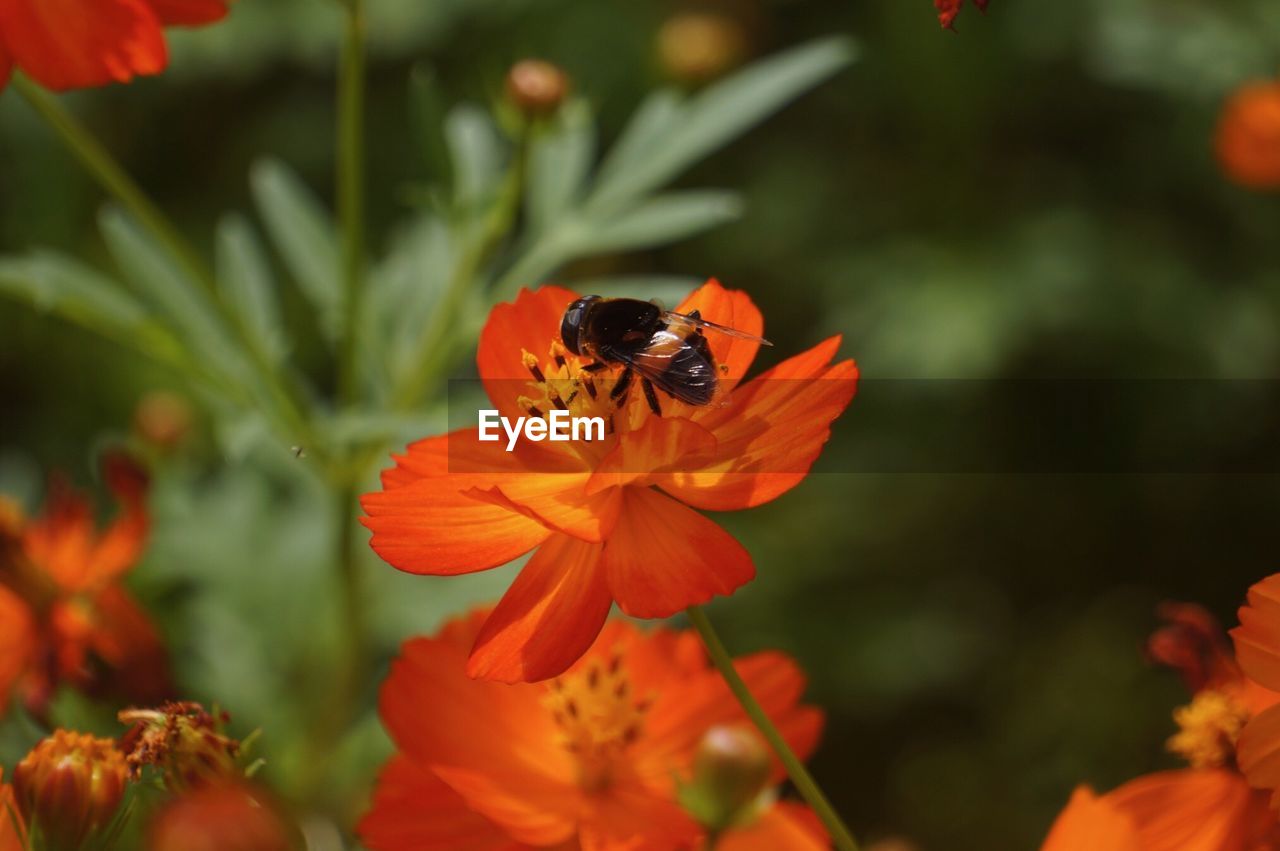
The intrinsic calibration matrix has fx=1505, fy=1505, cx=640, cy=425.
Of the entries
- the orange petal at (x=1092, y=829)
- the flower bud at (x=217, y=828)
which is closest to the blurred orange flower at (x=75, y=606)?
the flower bud at (x=217, y=828)

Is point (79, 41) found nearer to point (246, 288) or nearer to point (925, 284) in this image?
point (246, 288)

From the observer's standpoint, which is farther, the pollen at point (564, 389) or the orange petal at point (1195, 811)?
the pollen at point (564, 389)

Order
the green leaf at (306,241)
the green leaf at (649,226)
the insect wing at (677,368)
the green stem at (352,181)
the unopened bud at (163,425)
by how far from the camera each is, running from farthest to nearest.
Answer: the unopened bud at (163,425)
the green leaf at (306,241)
the green leaf at (649,226)
the green stem at (352,181)
the insect wing at (677,368)

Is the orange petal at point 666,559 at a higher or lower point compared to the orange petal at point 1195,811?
higher

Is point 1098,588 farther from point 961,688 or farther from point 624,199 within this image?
point 624,199

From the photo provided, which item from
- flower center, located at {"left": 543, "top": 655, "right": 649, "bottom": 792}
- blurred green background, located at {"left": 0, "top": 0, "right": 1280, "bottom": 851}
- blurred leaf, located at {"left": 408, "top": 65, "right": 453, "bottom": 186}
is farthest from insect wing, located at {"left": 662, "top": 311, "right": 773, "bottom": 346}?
blurred green background, located at {"left": 0, "top": 0, "right": 1280, "bottom": 851}

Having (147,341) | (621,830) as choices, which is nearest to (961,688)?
(147,341)

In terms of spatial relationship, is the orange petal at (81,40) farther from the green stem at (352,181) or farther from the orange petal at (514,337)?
the orange petal at (514,337)

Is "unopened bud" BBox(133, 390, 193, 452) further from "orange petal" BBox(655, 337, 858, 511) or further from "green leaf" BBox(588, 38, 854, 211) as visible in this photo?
"orange petal" BBox(655, 337, 858, 511)
